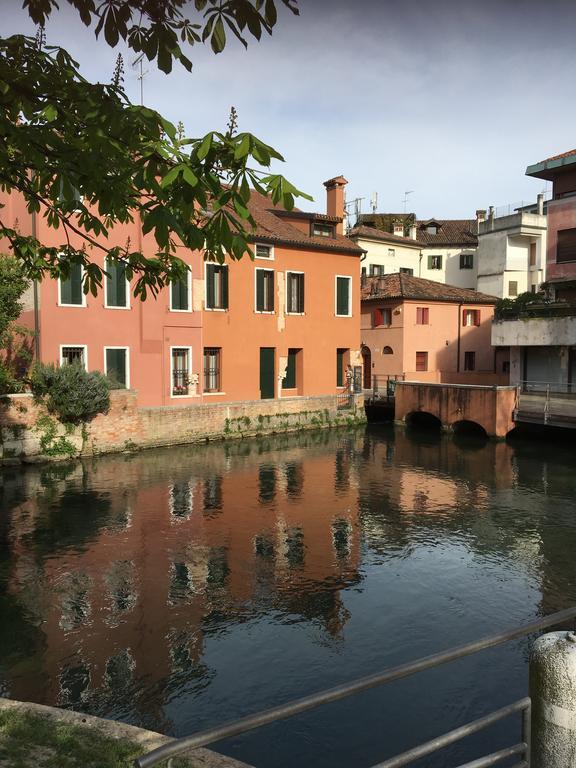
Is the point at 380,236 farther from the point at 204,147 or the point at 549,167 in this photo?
the point at 204,147

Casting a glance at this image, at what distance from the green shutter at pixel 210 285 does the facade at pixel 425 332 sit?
14787mm

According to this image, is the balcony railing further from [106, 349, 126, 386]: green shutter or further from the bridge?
[106, 349, 126, 386]: green shutter

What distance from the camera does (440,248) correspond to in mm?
55812

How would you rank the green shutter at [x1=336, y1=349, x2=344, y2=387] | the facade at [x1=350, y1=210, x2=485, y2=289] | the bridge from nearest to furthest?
the bridge, the green shutter at [x1=336, y1=349, x2=344, y2=387], the facade at [x1=350, y1=210, x2=485, y2=289]

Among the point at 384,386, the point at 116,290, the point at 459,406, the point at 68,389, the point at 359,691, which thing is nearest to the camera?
the point at 359,691

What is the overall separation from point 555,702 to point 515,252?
50.3m

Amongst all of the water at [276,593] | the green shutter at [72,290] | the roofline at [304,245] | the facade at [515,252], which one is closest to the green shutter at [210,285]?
the roofline at [304,245]

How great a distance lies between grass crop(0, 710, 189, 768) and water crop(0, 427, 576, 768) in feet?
8.40

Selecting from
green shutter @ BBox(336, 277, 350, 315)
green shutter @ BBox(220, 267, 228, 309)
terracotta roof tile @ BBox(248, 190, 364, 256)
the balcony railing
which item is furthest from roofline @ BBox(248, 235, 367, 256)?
the balcony railing

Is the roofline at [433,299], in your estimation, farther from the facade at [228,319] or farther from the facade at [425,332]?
the facade at [228,319]

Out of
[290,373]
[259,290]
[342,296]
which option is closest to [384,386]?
[342,296]

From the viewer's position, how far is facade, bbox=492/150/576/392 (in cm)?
3075

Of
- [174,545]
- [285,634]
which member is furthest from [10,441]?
[285,634]

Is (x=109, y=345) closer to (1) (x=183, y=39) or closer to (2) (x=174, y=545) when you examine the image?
(2) (x=174, y=545)
